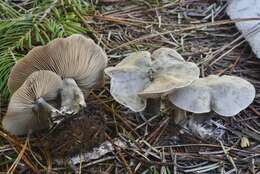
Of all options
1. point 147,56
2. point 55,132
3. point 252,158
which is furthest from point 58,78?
point 252,158

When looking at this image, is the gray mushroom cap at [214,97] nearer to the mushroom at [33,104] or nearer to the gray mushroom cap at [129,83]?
the gray mushroom cap at [129,83]

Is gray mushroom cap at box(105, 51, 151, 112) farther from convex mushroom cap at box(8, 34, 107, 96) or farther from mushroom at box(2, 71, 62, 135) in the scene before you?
mushroom at box(2, 71, 62, 135)

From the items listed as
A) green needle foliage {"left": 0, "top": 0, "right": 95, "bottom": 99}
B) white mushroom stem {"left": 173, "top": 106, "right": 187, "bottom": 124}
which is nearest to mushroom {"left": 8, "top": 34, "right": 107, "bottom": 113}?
green needle foliage {"left": 0, "top": 0, "right": 95, "bottom": 99}

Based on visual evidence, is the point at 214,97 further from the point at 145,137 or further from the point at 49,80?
the point at 49,80

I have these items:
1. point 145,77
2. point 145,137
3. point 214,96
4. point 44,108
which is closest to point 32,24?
point 44,108

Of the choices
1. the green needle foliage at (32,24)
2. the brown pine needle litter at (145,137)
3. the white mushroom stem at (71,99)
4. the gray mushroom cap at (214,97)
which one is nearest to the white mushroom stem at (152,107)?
the brown pine needle litter at (145,137)
